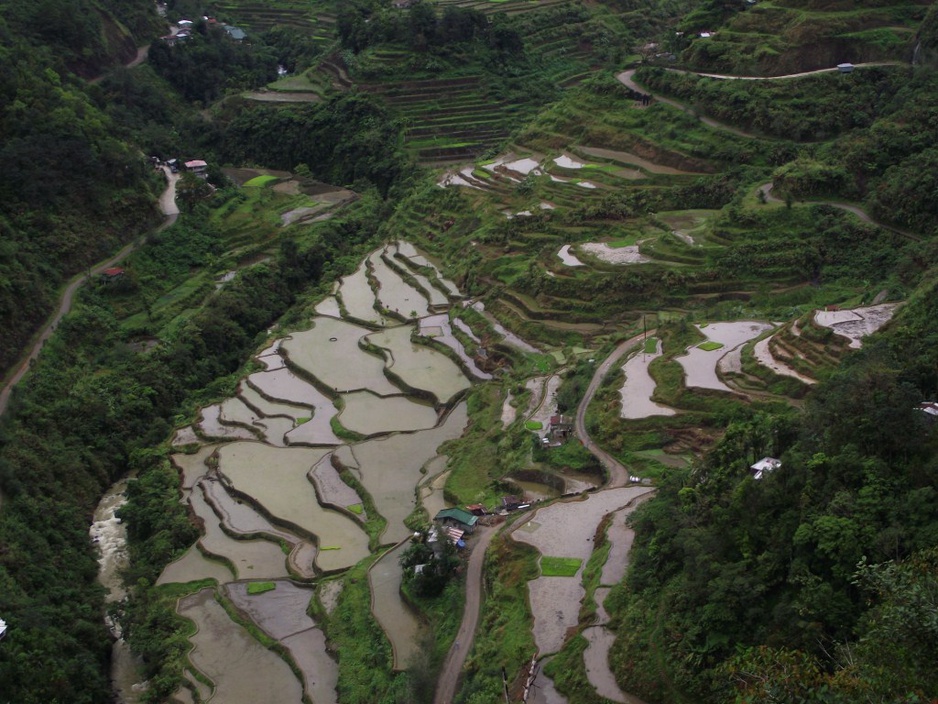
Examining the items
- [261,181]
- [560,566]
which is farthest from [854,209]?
[261,181]

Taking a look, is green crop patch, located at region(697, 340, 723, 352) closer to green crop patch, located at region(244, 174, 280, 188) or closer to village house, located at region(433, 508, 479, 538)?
village house, located at region(433, 508, 479, 538)

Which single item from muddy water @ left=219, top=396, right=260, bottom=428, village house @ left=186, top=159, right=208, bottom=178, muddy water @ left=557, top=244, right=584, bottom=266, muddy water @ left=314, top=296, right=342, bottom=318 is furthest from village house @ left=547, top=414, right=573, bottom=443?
village house @ left=186, top=159, right=208, bottom=178

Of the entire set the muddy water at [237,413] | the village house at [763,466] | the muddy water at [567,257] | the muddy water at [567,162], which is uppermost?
the muddy water at [567,162]

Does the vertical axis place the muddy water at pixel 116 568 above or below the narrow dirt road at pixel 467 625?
below

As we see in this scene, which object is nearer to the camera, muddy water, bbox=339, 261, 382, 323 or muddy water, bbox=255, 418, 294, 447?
muddy water, bbox=255, 418, 294, 447

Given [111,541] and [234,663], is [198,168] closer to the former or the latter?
[111,541]

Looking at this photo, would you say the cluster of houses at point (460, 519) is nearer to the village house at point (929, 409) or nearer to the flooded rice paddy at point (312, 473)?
the flooded rice paddy at point (312, 473)

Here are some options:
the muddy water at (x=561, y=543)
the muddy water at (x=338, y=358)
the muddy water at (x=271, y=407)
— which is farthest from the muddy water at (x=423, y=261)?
the muddy water at (x=561, y=543)
